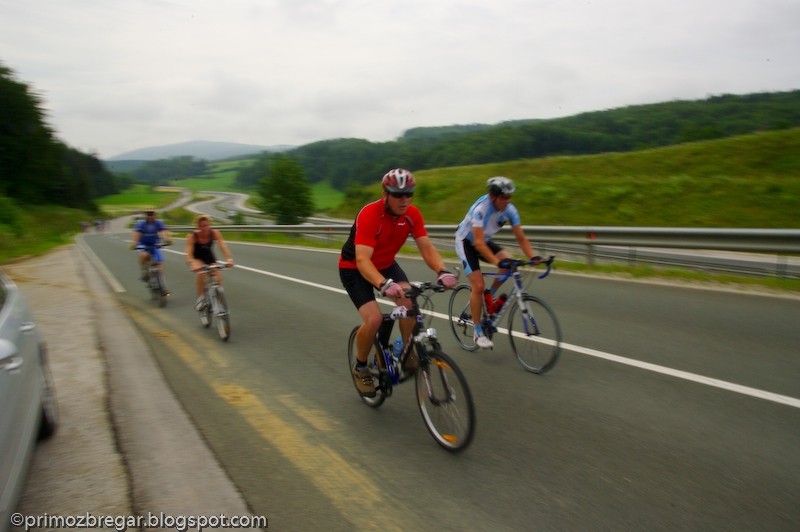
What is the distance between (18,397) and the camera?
3.21m

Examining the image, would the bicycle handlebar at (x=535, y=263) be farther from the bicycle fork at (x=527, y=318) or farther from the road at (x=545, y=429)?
the road at (x=545, y=429)

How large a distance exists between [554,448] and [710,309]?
522 centimetres

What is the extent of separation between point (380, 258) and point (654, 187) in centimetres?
2507

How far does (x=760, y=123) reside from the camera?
4344cm

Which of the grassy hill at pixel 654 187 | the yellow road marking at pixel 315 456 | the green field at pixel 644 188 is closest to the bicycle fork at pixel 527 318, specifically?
the yellow road marking at pixel 315 456

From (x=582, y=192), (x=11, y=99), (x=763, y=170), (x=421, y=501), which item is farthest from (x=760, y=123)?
(x=11, y=99)

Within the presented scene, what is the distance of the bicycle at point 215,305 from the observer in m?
7.82

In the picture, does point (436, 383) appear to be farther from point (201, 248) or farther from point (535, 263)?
point (201, 248)

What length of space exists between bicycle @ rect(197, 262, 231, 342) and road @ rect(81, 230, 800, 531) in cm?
27

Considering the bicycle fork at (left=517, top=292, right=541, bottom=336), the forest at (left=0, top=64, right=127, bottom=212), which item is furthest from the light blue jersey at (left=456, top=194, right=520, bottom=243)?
the forest at (left=0, top=64, right=127, bottom=212)

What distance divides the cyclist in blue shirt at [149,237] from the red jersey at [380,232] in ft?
27.3

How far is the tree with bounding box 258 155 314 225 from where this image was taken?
46656 mm

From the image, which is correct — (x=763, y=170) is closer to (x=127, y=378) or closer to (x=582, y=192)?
(x=582, y=192)

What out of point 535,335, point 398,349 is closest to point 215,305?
point 398,349
